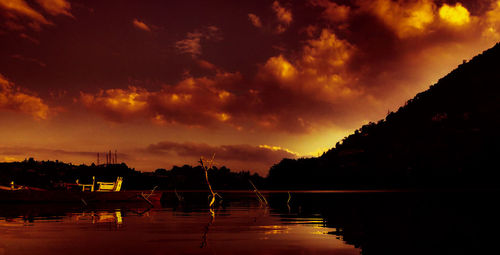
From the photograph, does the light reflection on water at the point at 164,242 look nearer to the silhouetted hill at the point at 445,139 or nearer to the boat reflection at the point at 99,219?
the boat reflection at the point at 99,219

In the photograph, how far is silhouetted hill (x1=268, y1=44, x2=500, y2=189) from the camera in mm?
148375

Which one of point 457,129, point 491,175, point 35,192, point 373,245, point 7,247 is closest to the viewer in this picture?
point 7,247

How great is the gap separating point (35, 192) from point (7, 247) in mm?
39833

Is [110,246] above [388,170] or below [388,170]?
below

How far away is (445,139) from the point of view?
16150 cm

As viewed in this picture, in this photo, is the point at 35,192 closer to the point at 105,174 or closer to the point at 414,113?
the point at 105,174

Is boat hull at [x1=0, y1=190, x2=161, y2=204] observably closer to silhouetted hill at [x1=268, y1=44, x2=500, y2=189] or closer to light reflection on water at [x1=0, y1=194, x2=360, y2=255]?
light reflection on water at [x1=0, y1=194, x2=360, y2=255]

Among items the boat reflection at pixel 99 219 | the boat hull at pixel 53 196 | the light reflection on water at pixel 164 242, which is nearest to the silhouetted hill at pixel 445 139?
the boat hull at pixel 53 196

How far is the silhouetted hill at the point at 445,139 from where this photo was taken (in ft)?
487

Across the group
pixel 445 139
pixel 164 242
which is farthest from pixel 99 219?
pixel 445 139

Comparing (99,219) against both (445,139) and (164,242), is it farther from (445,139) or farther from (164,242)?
(445,139)

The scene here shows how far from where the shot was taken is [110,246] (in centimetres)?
1510

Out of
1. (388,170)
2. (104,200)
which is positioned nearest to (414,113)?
(388,170)

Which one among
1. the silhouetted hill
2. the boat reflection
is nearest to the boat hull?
the boat reflection
